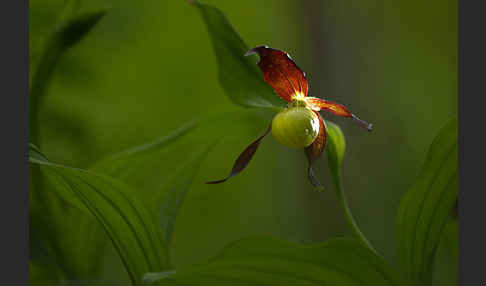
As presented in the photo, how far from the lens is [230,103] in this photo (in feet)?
3.49

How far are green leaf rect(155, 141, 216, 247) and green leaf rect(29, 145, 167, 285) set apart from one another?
8cm

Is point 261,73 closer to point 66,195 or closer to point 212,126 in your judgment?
point 212,126

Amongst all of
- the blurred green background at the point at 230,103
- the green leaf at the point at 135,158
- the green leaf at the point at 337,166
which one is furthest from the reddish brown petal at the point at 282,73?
the blurred green background at the point at 230,103

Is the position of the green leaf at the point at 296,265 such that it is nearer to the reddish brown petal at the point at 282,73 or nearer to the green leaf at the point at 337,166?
the green leaf at the point at 337,166

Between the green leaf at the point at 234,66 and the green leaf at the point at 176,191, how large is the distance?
0.16 m

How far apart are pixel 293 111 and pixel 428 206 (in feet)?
0.90

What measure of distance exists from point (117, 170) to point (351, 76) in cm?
59

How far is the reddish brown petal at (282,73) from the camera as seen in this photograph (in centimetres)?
70

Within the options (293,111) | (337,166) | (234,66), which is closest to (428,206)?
(337,166)

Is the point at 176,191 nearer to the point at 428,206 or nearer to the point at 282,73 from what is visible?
the point at 282,73

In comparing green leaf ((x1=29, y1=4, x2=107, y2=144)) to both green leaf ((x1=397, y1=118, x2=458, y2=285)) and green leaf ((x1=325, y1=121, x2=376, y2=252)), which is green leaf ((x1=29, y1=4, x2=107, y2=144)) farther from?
green leaf ((x1=397, y1=118, x2=458, y2=285))

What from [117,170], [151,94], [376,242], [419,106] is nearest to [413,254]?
[376,242]

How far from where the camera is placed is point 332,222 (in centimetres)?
112

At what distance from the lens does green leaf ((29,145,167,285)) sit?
2.47ft
